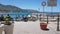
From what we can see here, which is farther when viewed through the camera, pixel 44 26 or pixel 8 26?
pixel 44 26

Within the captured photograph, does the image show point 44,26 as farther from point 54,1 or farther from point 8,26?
point 8,26

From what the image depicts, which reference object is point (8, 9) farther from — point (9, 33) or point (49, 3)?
point (9, 33)

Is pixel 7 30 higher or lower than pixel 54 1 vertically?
lower

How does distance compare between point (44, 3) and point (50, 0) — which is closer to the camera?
point (50, 0)

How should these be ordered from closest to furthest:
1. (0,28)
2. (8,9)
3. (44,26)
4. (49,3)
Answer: (0,28) → (44,26) → (49,3) → (8,9)

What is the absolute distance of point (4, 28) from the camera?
9.12m

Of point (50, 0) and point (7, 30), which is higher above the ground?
point (50, 0)

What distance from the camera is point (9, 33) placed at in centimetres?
936

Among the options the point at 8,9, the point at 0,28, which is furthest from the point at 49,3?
the point at 8,9

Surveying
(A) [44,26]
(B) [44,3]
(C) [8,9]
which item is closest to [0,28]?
(A) [44,26]

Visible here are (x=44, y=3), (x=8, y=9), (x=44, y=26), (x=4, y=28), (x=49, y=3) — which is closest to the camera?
(x=4, y=28)

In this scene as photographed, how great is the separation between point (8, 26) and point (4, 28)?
0.25m

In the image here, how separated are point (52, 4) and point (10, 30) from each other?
11220 mm

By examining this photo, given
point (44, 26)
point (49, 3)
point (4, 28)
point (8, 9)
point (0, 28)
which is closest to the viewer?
point (0, 28)
